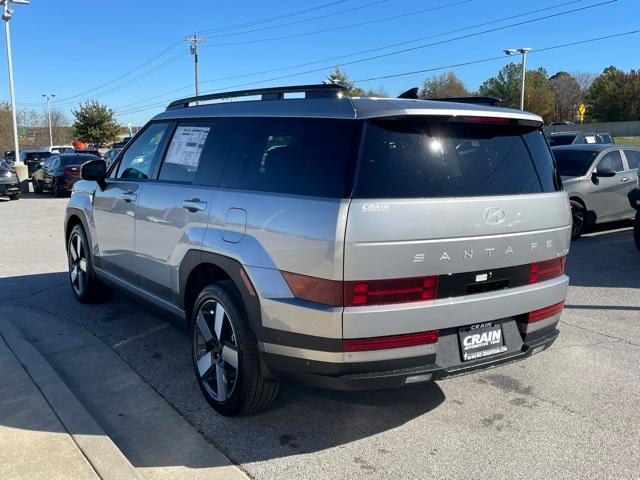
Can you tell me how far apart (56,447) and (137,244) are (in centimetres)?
188

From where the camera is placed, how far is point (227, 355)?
3.62 m

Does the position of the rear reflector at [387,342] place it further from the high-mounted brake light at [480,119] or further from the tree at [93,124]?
the tree at [93,124]

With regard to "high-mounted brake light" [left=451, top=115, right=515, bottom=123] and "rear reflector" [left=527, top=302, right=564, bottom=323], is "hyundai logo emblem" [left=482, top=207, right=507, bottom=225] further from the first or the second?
"rear reflector" [left=527, top=302, right=564, bottom=323]

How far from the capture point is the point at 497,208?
330cm

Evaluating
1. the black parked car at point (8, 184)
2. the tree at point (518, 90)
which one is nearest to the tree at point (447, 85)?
the tree at point (518, 90)

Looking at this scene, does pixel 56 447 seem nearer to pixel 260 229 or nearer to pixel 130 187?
pixel 260 229

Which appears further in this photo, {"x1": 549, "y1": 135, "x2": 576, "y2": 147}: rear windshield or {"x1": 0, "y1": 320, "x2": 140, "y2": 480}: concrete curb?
{"x1": 549, "y1": 135, "x2": 576, "y2": 147}: rear windshield

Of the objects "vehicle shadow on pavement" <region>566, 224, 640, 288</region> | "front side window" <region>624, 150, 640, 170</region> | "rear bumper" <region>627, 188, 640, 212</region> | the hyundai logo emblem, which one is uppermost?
"front side window" <region>624, 150, 640, 170</region>

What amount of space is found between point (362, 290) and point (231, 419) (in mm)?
Answer: 1407

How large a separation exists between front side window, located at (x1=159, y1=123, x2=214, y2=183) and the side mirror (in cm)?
117

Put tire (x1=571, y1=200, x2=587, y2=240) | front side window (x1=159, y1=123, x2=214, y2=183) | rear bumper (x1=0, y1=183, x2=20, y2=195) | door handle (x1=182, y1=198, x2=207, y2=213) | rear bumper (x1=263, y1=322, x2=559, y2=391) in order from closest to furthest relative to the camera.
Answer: rear bumper (x1=263, y1=322, x2=559, y2=391), door handle (x1=182, y1=198, x2=207, y2=213), front side window (x1=159, y1=123, x2=214, y2=183), tire (x1=571, y1=200, x2=587, y2=240), rear bumper (x1=0, y1=183, x2=20, y2=195)

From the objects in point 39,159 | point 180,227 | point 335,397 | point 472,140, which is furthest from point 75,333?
point 39,159

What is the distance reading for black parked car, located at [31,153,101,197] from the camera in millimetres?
21609

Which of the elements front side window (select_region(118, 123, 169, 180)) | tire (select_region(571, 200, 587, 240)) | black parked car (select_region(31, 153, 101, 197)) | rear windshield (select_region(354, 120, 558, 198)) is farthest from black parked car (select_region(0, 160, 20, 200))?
rear windshield (select_region(354, 120, 558, 198))
